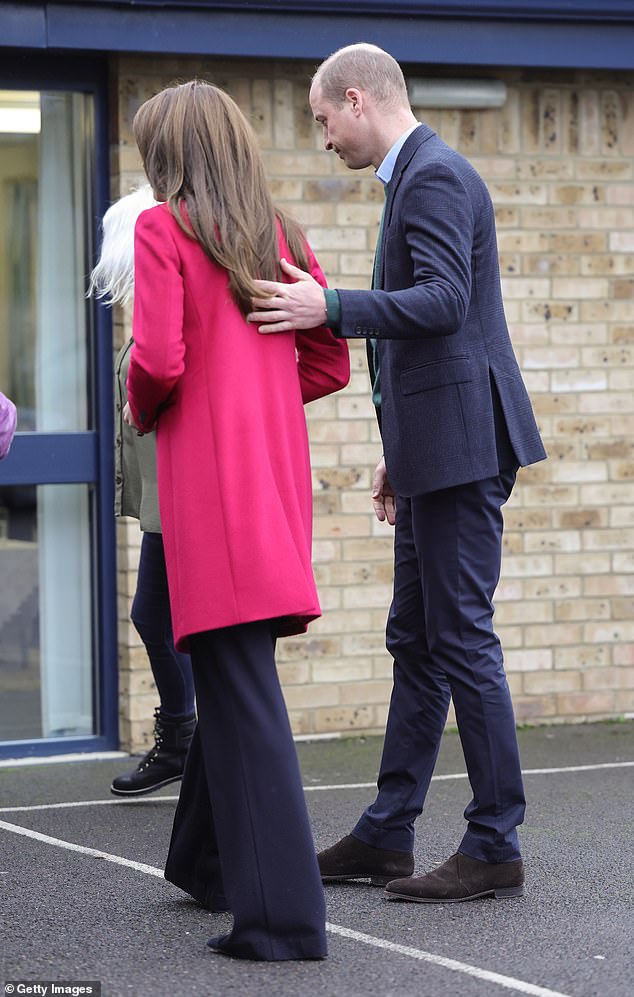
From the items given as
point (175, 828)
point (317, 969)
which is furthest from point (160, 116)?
point (317, 969)

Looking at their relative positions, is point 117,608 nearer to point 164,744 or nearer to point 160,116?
point 164,744

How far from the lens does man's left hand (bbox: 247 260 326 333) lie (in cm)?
346

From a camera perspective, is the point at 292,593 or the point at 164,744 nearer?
the point at 292,593

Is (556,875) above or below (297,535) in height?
below

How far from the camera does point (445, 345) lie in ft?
12.7

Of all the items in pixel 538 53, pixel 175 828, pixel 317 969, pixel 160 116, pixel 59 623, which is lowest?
pixel 317 969

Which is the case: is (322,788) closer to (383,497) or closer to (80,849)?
(80,849)

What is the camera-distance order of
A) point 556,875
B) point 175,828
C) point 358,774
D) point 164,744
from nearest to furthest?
point 175,828
point 556,875
point 164,744
point 358,774

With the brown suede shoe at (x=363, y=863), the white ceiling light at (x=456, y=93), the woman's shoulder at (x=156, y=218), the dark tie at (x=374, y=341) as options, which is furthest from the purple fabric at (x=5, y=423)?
the white ceiling light at (x=456, y=93)

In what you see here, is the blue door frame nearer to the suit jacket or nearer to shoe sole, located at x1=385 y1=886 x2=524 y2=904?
the suit jacket

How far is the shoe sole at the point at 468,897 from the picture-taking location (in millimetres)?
3936

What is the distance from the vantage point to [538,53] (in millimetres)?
6453

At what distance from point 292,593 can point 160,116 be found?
1140mm

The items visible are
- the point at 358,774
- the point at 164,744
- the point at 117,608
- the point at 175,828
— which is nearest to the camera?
the point at 175,828
